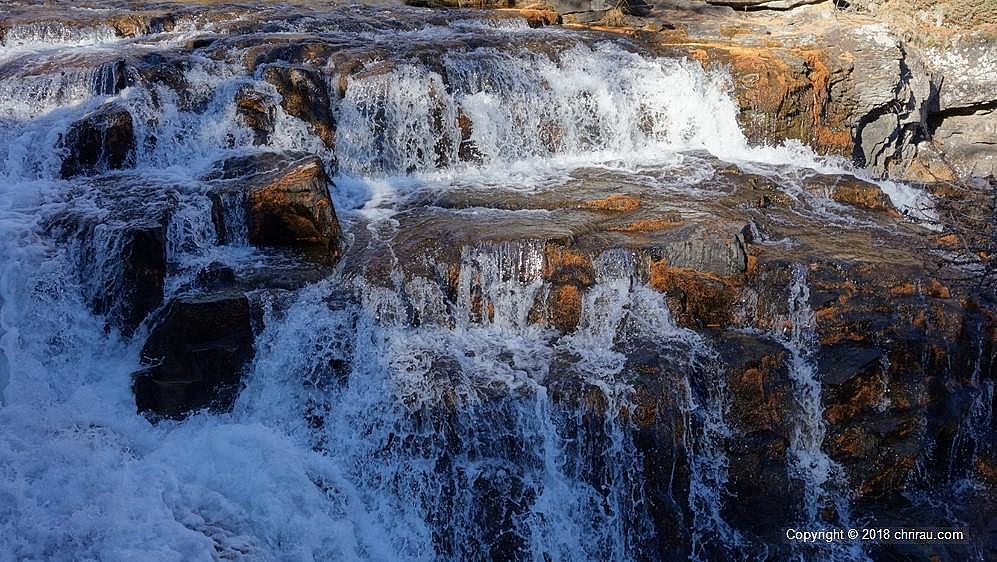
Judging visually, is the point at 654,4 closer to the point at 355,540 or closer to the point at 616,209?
the point at 616,209

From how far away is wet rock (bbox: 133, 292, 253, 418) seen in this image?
5.40 m

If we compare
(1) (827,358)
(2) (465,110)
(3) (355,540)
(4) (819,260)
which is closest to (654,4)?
(2) (465,110)

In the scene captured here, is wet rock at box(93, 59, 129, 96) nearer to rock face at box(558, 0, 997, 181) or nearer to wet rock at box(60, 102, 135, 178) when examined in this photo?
wet rock at box(60, 102, 135, 178)

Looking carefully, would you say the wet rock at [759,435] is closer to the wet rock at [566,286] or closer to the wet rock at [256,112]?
the wet rock at [566,286]

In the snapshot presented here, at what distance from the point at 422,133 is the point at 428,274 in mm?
2688

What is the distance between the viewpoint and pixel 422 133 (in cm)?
816

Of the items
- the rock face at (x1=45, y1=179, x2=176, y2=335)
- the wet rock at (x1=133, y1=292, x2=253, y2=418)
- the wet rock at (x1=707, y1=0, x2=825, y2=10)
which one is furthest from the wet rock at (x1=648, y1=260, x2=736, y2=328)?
the wet rock at (x1=707, y1=0, x2=825, y2=10)

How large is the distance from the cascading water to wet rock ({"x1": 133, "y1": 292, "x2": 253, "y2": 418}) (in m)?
0.12

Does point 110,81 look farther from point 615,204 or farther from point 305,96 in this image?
point 615,204

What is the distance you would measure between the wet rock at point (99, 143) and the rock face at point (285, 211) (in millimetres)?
1338

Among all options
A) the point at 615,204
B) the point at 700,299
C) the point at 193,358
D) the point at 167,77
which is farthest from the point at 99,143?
the point at 700,299

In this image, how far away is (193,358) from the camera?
5449mm

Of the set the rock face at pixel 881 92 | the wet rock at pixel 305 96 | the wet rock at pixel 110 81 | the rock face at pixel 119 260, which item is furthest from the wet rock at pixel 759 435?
the wet rock at pixel 110 81

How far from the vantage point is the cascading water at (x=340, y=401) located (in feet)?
15.7
